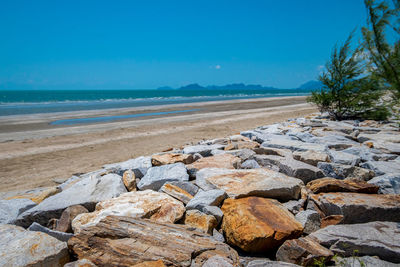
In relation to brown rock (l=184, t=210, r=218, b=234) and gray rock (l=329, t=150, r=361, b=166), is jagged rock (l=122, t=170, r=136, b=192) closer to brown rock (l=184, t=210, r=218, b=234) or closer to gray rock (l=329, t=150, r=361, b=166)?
brown rock (l=184, t=210, r=218, b=234)

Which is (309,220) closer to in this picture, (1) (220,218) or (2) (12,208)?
(1) (220,218)

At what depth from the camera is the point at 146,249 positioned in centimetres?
195

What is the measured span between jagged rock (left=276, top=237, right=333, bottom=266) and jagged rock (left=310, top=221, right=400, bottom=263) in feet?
0.51

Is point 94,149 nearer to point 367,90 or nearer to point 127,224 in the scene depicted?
point 127,224

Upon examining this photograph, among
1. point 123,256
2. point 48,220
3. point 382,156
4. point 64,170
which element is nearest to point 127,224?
point 123,256

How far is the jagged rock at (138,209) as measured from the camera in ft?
7.86

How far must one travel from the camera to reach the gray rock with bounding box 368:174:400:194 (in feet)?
9.24

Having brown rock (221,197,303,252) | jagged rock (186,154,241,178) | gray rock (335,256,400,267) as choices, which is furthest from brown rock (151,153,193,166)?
gray rock (335,256,400,267)

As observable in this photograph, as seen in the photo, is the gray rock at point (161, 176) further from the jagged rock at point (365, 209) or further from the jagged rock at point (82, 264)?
the jagged rock at point (365, 209)

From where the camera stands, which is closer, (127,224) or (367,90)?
(127,224)

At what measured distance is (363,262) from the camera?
6.17 ft

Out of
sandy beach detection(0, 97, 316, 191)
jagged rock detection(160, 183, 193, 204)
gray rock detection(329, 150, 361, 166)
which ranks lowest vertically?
sandy beach detection(0, 97, 316, 191)

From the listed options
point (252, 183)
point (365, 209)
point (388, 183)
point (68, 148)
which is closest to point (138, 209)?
point (252, 183)

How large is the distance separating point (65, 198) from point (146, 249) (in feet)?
5.31
